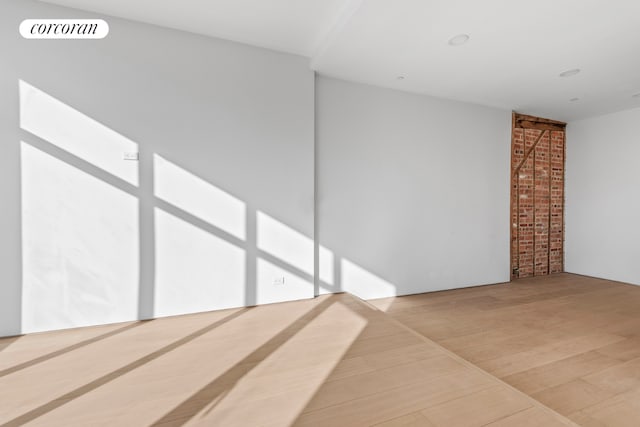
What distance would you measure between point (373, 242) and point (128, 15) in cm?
343

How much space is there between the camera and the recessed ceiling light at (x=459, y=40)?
2.78m

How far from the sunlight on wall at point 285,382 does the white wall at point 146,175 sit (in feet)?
3.39

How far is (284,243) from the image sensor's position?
3291 mm

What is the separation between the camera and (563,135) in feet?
18.3

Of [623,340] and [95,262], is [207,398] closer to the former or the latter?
[95,262]

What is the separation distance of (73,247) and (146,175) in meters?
0.84

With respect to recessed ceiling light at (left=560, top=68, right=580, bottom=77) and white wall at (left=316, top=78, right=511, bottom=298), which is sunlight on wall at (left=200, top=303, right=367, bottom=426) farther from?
recessed ceiling light at (left=560, top=68, right=580, bottom=77)

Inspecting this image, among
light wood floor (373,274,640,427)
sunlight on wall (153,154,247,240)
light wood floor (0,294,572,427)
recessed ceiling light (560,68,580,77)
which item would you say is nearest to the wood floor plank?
light wood floor (0,294,572,427)

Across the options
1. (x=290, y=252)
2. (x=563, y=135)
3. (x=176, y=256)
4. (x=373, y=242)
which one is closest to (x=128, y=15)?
(x=176, y=256)

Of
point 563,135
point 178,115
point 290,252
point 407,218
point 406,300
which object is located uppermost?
point 563,135

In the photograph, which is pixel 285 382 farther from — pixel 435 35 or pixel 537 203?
pixel 537 203

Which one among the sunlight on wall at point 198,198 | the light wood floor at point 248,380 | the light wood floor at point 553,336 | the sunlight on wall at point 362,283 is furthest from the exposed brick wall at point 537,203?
the sunlight on wall at point 198,198

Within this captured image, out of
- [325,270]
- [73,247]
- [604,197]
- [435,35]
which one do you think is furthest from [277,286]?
[604,197]

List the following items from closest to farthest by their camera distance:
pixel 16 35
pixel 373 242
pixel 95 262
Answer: pixel 16 35 → pixel 95 262 → pixel 373 242
